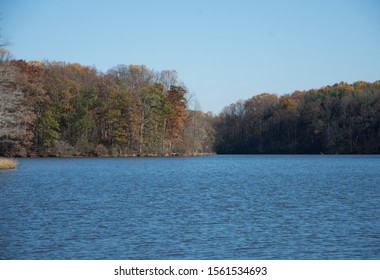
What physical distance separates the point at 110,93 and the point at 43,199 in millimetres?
56627

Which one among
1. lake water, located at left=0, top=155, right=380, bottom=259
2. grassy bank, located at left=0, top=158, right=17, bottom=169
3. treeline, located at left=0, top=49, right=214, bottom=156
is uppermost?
treeline, located at left=0, top=49, right=214, bottom=156

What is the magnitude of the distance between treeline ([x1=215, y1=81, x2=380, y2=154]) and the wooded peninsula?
0.20 meters

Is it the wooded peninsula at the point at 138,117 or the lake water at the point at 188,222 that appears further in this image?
the wooded peninsula at the point at 138,117

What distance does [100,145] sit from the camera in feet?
271

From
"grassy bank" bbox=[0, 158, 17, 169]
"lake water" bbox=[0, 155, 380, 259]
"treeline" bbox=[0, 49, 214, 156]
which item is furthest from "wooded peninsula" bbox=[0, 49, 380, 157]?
"lake water" bbox=[0, 155, 380, 259]

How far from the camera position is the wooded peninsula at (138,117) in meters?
77.1

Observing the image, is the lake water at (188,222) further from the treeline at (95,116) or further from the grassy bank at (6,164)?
the treeline at (95,116)

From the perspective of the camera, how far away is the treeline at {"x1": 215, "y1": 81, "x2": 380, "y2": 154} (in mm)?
106688

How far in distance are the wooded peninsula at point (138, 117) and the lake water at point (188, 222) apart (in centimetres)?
2364

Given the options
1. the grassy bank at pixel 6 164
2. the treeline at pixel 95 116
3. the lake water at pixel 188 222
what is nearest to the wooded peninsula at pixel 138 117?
the treeline at pixel 95 116

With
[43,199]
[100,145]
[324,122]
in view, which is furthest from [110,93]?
[43,199]

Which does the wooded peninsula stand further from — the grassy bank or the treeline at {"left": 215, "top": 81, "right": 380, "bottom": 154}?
the grassy bank

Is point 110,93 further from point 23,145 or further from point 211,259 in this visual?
point 211,259
